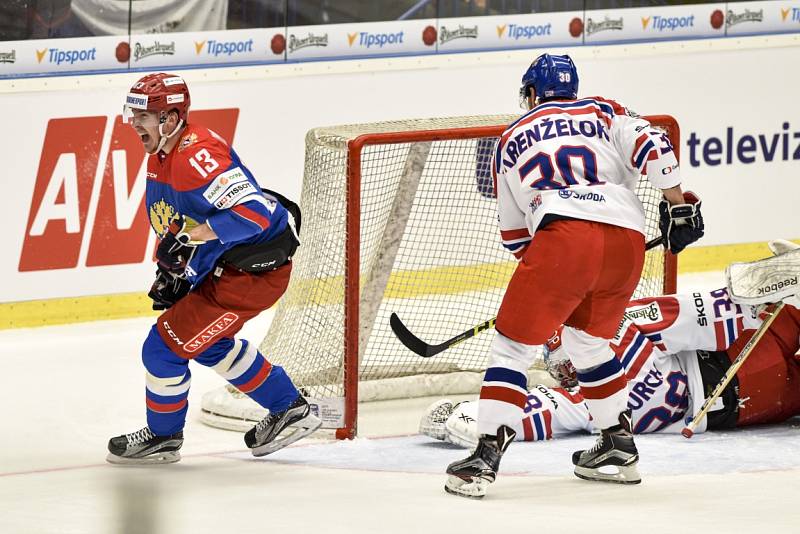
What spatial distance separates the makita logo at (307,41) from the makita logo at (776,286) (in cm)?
273

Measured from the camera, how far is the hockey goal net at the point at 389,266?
5164 millimetres

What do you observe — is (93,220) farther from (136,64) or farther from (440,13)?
(440,13)

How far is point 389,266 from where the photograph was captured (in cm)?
556

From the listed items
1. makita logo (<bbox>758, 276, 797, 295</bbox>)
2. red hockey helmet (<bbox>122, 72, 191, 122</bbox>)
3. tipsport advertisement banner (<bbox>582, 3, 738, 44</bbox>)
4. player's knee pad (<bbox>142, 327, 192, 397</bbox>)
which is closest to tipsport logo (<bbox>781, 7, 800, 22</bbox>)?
tipsport advertisement banner (<bbox>582, 3, 738, 44</bbox>)

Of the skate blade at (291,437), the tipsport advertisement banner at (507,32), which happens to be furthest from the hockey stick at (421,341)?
the tipsport advertisement banner at (507,32)

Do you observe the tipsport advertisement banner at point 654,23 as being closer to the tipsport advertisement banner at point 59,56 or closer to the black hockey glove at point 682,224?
the tipsport advertisement banner at point 59,56

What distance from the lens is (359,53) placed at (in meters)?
7.11

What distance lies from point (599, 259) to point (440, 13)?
3431mm

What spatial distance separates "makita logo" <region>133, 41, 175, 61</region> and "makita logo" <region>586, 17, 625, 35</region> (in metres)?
2.02

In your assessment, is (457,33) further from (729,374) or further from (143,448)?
(143,448)

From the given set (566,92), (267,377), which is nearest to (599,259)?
(566,92)

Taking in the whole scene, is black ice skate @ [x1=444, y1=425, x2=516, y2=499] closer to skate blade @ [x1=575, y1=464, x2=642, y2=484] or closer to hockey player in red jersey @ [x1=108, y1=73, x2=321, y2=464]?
skate blade @ [x1=575, y1=464, x2=642, y2=484]

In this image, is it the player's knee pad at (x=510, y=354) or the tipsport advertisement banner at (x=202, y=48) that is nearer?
the player's knee pad at (x=510, y=354)

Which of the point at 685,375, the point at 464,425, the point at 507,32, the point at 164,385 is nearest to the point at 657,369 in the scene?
the point at 685,375
